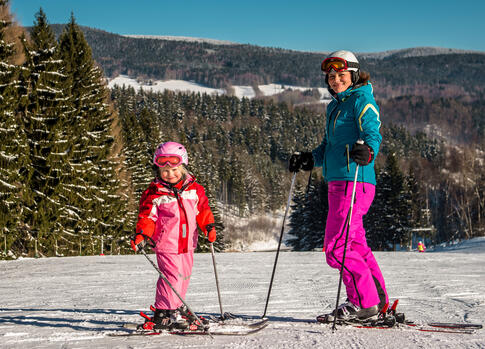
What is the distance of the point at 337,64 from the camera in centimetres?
365

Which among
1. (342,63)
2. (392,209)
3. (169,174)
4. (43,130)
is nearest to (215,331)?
(169,174)

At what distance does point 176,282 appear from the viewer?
11.7 ft

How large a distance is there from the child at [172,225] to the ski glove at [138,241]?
11 cm

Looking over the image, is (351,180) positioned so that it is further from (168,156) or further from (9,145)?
(9,145)

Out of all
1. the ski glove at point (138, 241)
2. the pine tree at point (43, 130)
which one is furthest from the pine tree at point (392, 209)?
the ski glove at point (138, 241)

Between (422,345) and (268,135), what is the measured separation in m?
147

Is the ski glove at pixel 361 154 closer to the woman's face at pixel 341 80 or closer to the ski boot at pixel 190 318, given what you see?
the woman's face at pixel 341 80

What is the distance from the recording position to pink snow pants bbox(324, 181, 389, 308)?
11.5ft

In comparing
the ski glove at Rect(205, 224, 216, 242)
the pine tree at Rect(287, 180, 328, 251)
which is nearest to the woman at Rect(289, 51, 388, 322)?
the ski glove at Rect(205, 224, 216, 242)

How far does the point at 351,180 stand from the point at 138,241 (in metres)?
1.69

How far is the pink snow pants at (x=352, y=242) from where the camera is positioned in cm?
351

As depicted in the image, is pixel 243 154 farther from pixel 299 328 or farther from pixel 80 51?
pixel 299 328

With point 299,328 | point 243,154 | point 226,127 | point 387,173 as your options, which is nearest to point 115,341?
point 299,328

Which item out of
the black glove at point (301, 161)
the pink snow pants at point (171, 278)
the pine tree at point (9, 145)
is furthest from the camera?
the pine tree at point (9, 145)
